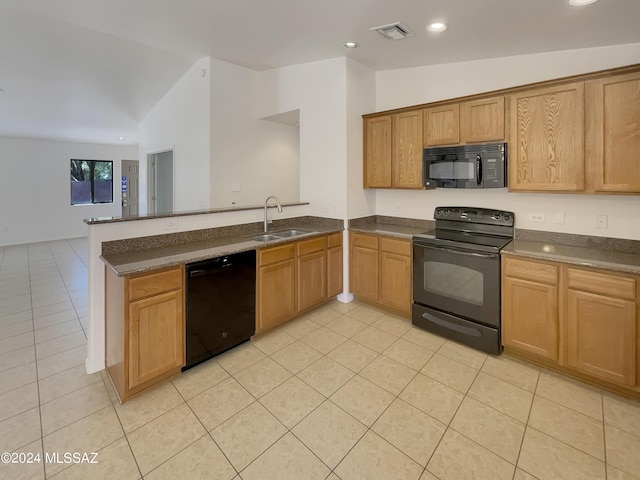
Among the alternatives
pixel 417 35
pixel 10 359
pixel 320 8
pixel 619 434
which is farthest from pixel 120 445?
pixel 417 35

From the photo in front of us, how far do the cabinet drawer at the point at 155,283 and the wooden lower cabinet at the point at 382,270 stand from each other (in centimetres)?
205

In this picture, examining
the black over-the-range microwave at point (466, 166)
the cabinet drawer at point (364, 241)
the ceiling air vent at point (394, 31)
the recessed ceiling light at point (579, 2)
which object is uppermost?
the ceiling air vent at point (394, 31)

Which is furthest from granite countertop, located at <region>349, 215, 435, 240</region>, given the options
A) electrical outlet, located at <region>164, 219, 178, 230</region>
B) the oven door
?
electrical outlet, located at <region>164, 219, 178, 230</region>

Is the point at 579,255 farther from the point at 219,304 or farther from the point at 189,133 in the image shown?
the point at 189,133

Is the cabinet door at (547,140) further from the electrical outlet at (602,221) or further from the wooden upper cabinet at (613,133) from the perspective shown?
the electrical outlet at (602,221)

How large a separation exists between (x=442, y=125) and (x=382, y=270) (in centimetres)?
161

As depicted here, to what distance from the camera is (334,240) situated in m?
3.74

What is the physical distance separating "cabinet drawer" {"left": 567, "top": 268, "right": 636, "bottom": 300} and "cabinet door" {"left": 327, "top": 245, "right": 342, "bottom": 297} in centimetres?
217

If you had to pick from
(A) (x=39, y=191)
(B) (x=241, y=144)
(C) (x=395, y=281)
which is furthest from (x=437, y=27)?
(A) (x=39, y=191)

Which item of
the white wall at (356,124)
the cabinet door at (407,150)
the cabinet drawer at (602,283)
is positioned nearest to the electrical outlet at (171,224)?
the white wall at (356,124)

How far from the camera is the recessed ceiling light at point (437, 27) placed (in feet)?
8.43

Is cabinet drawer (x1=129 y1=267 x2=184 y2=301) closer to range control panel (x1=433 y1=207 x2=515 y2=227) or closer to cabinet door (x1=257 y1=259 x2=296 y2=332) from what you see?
cabinet door (x1=257 y1=259 x2=296 y2=332)

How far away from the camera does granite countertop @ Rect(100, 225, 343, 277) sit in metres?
2.13

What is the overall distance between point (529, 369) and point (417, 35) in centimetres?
292
